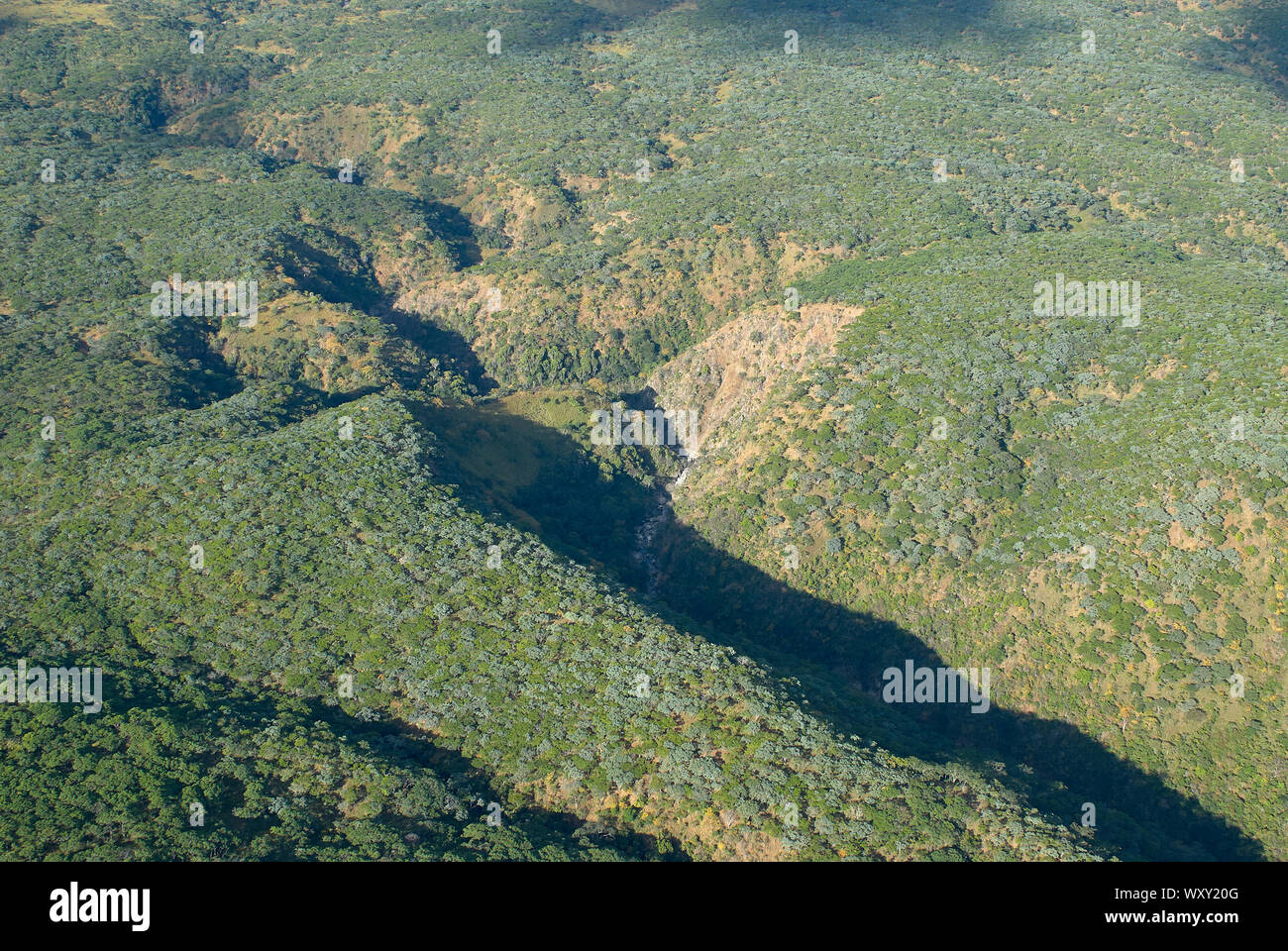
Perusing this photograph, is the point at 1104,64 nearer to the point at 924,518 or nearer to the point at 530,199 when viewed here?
the point at 530,199

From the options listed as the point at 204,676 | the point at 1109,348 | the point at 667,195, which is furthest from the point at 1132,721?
the point at 667,195

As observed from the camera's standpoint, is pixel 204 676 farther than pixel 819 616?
No
